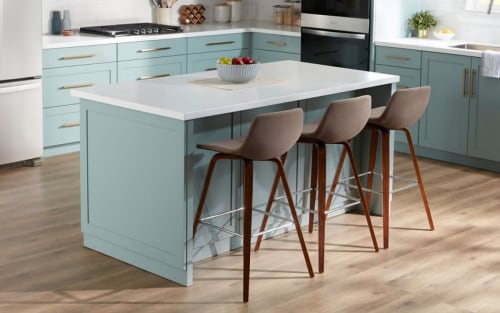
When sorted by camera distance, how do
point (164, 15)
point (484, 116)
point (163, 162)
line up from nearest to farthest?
point (163, 162), point (484, 116), point (164, 15)

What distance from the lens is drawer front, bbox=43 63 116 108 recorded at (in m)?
6.72

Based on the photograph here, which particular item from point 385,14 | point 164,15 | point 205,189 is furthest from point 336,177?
point 164,15

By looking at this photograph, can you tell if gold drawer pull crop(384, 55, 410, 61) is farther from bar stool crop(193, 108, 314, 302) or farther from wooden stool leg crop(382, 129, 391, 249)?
bar stool crop(193, 108, 314, 302)

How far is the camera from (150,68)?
24.2ft

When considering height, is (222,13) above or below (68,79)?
above

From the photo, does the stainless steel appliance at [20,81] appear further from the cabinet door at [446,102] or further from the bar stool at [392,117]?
the cabinet door at [446,102]

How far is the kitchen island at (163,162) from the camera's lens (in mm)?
4398

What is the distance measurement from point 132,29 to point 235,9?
1.53 meters

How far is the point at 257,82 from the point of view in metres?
5.13

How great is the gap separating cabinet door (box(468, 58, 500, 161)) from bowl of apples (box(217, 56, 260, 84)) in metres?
2.22

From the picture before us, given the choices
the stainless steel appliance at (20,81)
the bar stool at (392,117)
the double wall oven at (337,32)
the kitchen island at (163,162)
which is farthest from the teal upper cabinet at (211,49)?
the bar stool at (392,117)

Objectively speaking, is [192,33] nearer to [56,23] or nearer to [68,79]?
[56,23]

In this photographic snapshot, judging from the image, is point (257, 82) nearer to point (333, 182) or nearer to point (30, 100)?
point (333, 182)

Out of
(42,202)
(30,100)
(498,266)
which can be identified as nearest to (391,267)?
(498,266)
